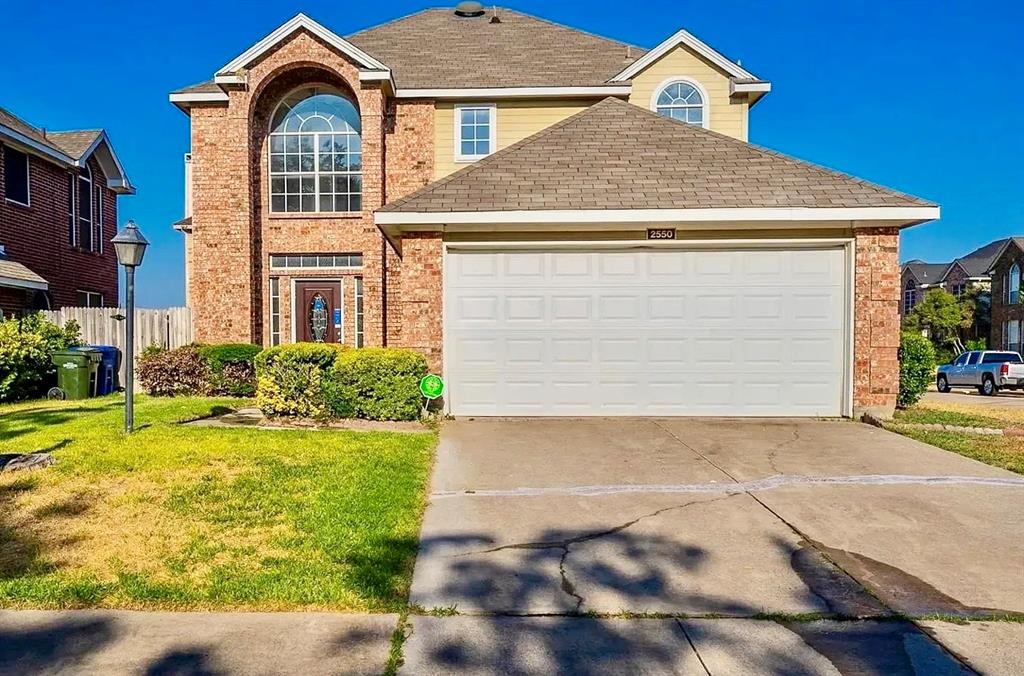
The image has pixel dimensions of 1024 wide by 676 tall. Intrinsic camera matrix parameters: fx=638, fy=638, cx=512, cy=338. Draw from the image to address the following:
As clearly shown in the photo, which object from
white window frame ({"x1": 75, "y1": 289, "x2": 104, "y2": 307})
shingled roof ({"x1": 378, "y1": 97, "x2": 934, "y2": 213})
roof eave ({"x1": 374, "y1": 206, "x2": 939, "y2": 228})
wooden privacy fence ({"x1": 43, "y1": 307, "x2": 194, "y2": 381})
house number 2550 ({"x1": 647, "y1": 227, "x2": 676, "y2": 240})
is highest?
shingled roof ({"x1": 378, "y1": 97, "x2": 934, "y2": 213})

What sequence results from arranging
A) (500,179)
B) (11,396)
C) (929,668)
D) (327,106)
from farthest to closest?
(327,106) < (11,396) < (500,179) < (929,668)

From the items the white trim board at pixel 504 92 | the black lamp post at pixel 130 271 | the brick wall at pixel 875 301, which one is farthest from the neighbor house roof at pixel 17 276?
the brick wall at pixel 875 301

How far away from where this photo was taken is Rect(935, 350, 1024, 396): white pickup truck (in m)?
22.9

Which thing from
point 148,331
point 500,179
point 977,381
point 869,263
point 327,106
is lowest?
point 977,381

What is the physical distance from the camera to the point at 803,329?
9664mm

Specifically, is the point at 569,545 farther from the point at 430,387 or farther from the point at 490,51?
the point at 490,51

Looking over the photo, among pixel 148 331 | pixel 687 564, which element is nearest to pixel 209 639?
pixel 687 564

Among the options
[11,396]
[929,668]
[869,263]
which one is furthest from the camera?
[11,396]

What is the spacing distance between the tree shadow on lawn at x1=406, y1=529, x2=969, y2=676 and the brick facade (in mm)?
15596

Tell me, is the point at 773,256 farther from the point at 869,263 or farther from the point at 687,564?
the point at 687,564

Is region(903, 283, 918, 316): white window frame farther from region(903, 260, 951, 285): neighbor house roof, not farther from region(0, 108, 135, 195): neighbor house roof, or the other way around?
region(0, 108, 135, 195): neighbor house roof

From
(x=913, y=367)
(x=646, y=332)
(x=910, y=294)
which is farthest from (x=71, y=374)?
(x=910, y=294)

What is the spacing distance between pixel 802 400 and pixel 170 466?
851 cm

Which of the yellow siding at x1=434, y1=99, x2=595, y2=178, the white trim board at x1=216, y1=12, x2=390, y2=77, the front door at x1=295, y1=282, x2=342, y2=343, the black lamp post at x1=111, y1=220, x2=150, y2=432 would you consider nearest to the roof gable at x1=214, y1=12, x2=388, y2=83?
the white trim board at x1=216, y1=12, x2=390, y2=77
